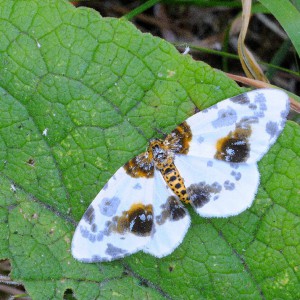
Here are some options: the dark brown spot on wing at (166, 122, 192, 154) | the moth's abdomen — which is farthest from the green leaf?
the moth's abdomen

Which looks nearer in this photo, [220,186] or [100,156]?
[220,186]

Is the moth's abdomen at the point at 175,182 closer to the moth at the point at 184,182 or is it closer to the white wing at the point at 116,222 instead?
the moth at the point at 184,182

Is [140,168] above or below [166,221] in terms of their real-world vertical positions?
above

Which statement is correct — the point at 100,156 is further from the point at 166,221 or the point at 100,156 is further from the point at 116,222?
the point at 166,221

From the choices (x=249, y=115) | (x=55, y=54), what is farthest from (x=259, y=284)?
(x=55, y=54)

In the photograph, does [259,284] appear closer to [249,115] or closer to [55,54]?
[249,115]

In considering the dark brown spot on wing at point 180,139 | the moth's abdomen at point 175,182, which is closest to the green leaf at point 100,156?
the dark brown spot on wing at point 180,139

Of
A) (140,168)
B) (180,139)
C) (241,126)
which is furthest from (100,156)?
(241,126)

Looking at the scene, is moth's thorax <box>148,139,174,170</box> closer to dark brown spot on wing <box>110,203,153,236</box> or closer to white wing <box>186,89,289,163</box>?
white wing <box>186,89,289,163</box>
